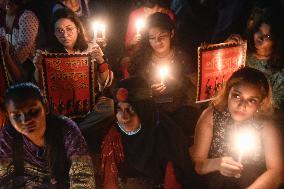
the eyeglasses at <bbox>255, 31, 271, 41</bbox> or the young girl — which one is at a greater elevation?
the eyeglasses at <bbox>255, 31, 271, 41</bbox>

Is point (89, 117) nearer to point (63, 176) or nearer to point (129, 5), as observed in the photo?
point (63, 176)

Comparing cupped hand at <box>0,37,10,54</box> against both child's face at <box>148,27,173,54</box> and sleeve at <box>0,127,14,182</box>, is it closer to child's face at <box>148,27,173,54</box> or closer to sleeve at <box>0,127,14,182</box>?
sleeve at <box>0,127,14,182</box>

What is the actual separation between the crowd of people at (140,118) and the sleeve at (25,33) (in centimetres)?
2

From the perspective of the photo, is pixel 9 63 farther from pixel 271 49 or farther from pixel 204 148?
pixel 271 49

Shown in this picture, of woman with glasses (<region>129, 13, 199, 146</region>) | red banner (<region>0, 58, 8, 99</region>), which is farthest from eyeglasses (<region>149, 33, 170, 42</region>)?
red banner (<region>0, 58, 8, 99</region>)

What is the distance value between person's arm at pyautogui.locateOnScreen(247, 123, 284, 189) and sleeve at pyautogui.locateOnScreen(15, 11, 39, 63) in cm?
362

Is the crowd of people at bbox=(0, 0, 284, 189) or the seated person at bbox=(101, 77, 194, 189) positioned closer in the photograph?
the crowd of people at bbox=(0, 0, 284, 189)

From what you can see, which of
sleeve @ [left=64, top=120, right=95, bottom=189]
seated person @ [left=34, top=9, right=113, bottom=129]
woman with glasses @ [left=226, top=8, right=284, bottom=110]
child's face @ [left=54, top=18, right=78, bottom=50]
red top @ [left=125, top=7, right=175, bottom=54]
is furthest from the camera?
red top @ [left=125, top=7, right=175, bottom=54]

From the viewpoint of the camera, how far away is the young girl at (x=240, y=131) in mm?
3850

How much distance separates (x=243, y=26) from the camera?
7.32 m

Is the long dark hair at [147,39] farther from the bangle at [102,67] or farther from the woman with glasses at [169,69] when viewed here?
the bangle at [102,67]

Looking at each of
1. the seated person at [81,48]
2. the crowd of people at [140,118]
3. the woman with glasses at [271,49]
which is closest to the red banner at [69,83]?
the crowd of people at [140,118]

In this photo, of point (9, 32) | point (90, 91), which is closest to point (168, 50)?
point (90, 91)

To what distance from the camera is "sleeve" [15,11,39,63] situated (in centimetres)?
537
